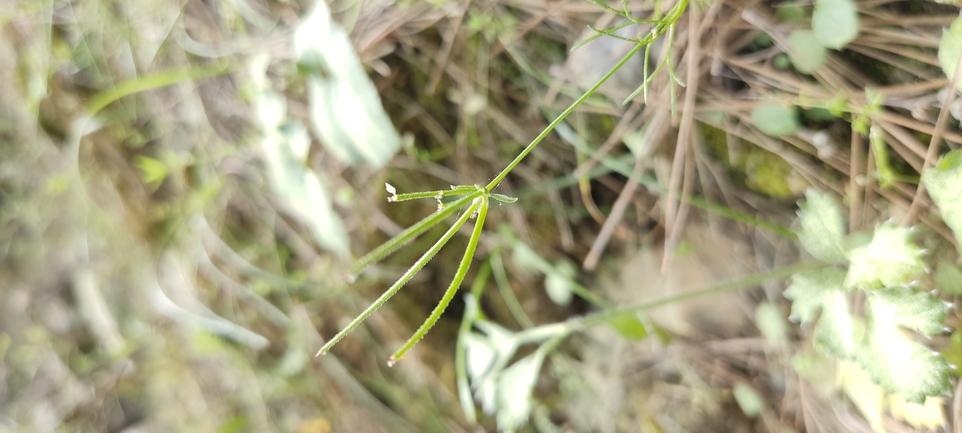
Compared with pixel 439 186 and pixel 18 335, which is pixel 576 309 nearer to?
pixel 439 186

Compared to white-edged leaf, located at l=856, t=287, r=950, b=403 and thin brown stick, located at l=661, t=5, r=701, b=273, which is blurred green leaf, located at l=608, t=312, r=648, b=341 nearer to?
thin brown stick, located at l=661, t=5, r=701, b=273

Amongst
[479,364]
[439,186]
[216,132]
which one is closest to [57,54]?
[216,132]

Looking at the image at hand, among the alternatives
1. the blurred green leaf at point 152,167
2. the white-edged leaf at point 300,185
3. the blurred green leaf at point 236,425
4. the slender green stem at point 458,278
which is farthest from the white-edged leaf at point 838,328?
the blurred green leaf at point 236,425

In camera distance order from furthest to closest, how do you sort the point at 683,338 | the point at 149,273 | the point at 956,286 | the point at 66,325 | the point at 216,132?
the point at 66,325 < the point at 149,273 < the point at 216,132 < the point at 683,338 < the point at 956,286

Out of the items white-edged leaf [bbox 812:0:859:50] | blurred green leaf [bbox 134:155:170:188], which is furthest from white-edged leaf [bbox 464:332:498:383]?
blurred green leaf [bbox 134:155:170:188]

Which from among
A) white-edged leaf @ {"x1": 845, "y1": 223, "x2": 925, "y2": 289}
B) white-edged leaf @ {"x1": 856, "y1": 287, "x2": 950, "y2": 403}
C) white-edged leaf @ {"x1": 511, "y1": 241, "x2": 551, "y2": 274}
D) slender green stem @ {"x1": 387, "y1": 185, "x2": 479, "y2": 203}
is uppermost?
slender green stem @ {"x1": 387, "y1": 185, "x2": 479, "y2": 203}

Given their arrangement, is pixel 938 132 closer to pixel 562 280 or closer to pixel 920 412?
pixel 920 412
